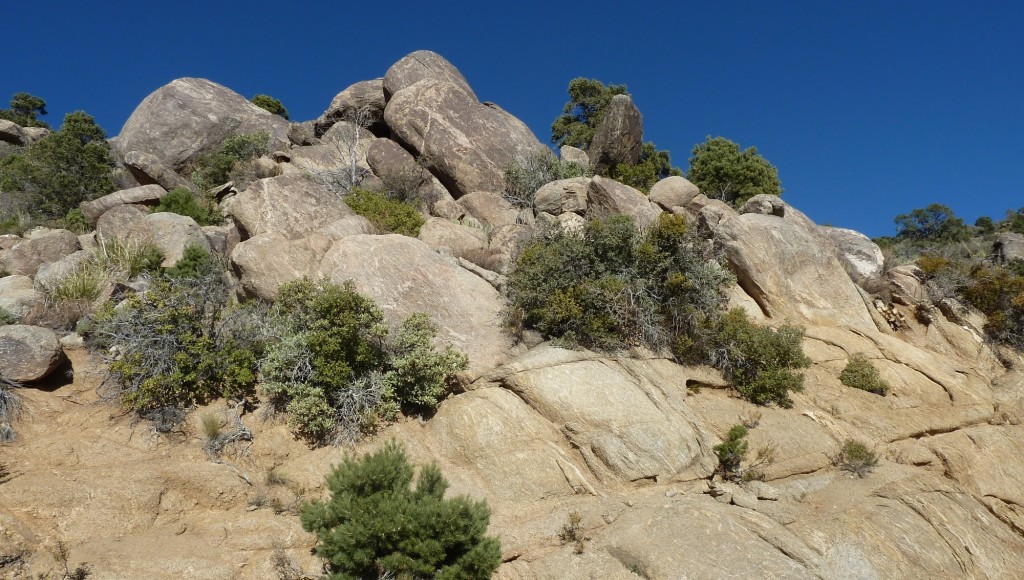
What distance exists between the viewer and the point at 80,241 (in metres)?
16.1

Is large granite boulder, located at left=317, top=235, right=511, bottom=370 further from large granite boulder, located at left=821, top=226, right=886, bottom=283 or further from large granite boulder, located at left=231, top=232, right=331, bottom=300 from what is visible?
large granite boulder, located at left=821, top=226, right=886, bottom=283

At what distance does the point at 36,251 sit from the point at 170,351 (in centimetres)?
874

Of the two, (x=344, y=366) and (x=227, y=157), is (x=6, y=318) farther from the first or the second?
(x=227, y=157)

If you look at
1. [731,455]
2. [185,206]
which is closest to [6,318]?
[185,206]

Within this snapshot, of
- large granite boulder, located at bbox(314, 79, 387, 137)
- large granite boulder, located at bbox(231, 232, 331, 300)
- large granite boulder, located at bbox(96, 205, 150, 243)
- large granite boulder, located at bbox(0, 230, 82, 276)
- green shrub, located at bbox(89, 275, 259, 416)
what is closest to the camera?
green shrub, located at bbox(89, 275, 259, 416)

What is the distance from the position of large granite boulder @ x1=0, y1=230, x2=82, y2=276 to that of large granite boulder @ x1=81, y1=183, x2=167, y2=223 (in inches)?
72.4

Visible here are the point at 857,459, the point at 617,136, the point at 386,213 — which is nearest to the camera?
the point at 857,459

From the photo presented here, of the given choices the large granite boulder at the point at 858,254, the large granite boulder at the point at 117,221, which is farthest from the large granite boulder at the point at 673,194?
the large granite boulder at the point at 117,221

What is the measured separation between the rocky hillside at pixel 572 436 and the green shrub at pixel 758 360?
0.37m

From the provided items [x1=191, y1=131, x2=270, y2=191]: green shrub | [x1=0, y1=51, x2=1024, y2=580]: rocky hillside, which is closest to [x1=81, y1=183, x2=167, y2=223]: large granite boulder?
[x1=0, y1=51, x2=1024, y2=580]: rocky hillside

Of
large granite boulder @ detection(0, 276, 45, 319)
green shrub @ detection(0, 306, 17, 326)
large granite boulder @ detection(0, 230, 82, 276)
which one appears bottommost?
green shrub @ detection(0, 306, 17, 326)

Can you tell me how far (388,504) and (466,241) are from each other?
9334 mm

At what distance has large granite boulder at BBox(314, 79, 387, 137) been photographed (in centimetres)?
2359

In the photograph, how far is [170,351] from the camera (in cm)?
959
